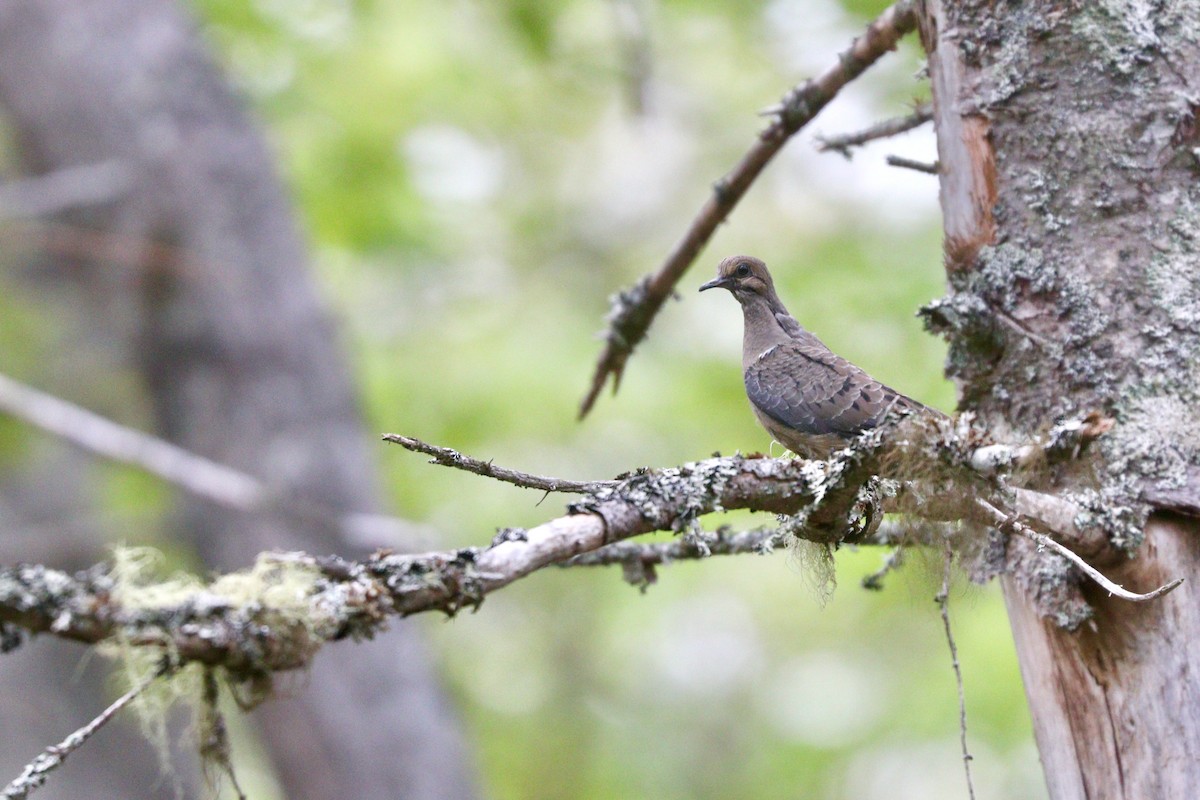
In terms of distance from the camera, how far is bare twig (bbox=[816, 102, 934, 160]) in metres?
2.89

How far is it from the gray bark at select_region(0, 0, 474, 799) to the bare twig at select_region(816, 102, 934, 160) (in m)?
4.36

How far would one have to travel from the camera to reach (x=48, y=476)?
995 cm

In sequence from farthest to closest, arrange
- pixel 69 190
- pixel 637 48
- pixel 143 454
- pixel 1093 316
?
1. pixel 69 190
2. pixel 143 454
3. pixel 637 48
4. pixel 1093 316

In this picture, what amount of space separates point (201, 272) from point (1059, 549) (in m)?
6.04

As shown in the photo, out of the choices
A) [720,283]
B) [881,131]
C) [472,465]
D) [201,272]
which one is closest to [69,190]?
[201,272]

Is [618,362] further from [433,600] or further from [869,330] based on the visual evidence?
[869,330]

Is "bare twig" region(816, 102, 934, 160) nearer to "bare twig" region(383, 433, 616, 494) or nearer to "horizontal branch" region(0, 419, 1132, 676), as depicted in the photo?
"horizontal branch" region(0, 419, 1132, 676)

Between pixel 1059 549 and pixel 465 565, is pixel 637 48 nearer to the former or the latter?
pixel 465 565

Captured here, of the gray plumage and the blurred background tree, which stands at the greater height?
the blurred background tree

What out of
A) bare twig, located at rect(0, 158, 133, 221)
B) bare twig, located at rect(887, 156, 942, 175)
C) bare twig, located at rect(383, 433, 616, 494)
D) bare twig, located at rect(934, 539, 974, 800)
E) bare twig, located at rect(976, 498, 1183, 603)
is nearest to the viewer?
bare twig, located at rect(383, 433, 616, 494)

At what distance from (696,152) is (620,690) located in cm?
539

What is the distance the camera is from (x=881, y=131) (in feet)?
9.77

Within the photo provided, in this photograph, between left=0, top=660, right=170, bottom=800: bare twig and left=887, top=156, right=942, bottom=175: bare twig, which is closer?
left=0, top=660, right=170, bottom=800: bare twig

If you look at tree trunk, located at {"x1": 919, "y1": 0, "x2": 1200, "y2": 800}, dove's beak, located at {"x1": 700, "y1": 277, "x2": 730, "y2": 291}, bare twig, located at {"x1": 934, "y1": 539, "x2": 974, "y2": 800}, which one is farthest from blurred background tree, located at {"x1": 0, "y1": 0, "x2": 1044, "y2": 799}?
bare twig, located at {"x1": 934, "y1": 539, "x2": 974, "y2": 800}
